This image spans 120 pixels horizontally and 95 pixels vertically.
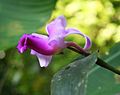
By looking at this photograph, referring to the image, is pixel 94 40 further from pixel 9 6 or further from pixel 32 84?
pixel 9 6

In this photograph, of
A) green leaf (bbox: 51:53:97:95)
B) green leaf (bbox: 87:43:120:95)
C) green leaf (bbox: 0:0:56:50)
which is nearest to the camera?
green leaf (bbox: 51:53:97:95)

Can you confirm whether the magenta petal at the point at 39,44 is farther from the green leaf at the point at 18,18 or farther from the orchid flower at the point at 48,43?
the green leaf at the point at 18,18

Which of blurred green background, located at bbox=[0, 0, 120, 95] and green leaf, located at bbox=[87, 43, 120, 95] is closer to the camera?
green leaf, located at bbox=[87, 43, 120, 95]

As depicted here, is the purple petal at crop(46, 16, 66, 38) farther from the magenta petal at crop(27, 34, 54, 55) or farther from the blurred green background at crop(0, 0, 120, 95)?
the blurred green background at crop(0, 0, 120, 95)

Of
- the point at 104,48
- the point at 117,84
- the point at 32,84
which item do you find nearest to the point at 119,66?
the point at 117,84

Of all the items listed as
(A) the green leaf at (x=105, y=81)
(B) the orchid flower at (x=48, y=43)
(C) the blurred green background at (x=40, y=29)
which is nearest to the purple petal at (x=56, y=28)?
(B) the orchid flower at (x=48, y=43)

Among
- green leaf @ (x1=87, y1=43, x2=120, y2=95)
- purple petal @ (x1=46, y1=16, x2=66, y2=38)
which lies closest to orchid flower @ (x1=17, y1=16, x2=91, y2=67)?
purple petal @ (x1=46, y1=16, x2=66, y2=38)

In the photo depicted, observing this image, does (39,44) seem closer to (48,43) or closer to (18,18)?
(48,43)
